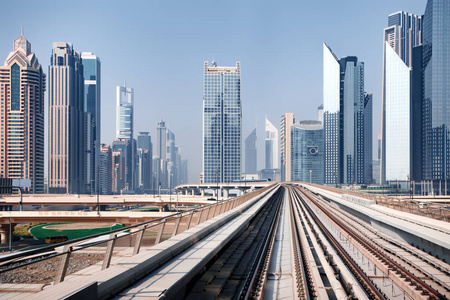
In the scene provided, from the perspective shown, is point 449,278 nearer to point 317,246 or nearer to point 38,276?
point 317,246

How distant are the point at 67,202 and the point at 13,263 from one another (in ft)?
230

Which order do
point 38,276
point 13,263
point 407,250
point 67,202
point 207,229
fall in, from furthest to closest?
point 67,202
point 407,250
point 207,229
point 38,276
point 13,263

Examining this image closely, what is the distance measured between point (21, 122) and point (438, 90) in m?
171

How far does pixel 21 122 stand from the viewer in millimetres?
157250

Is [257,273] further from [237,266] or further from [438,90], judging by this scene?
[438,90]

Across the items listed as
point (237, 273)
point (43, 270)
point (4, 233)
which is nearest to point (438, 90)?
point (4, 233)

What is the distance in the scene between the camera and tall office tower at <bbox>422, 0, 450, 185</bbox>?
15750 centimetres

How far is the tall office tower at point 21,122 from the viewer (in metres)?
154

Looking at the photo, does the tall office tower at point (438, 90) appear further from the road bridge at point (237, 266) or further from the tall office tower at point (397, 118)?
the road bridge at point (237, 266)

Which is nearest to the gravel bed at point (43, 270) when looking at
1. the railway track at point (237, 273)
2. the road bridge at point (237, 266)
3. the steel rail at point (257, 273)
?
the road bridge at point (237, 266)

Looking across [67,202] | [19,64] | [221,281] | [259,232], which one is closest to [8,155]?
[19,64]

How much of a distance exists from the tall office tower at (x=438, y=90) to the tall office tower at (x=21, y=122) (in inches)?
6425

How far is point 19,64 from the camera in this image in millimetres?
163000

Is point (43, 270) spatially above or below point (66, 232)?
above
